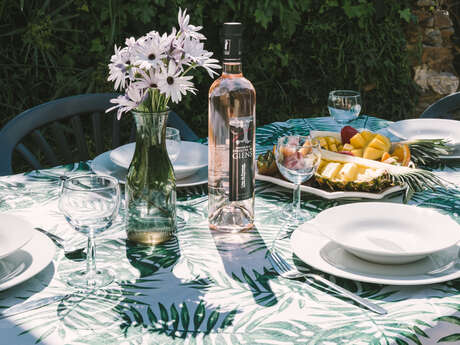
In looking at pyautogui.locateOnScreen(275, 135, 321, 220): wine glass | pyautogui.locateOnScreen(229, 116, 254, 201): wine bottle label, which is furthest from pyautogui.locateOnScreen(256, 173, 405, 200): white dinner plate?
pyautogui.locateOnScreen(229, 116, 254, 201): wine bottle label

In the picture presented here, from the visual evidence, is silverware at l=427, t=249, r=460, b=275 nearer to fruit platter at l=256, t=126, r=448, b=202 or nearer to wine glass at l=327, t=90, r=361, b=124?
fruit platter at l=256, t=126, r=448, b=202

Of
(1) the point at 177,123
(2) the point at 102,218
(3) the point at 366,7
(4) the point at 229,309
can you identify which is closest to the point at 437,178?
(4) the point at 229,309

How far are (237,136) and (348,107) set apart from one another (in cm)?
69

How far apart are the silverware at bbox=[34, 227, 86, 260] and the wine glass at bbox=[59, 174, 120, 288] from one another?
0.08 metres

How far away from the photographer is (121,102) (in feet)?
3.39

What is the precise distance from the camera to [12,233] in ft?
3.47

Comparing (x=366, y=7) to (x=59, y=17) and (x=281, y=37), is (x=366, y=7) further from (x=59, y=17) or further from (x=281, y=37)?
(x=59, y=17)

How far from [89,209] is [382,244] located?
53cm

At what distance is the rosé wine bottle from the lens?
114 centimetres

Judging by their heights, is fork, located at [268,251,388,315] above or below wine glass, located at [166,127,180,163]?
below

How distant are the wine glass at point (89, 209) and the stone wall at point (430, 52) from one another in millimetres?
3459

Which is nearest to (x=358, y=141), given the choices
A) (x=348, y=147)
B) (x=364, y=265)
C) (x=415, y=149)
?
(x=348, y=147)

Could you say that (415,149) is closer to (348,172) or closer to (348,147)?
(348,147)

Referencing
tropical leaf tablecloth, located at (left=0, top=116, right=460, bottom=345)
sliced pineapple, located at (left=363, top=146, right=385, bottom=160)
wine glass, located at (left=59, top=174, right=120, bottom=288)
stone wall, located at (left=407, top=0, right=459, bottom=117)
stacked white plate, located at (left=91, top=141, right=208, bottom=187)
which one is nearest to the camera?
tropical leaf tablecloth, located at (left=0, top=116, right=460, bottom=345)
